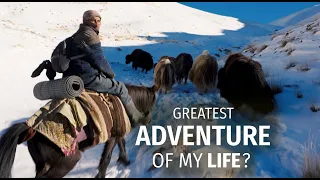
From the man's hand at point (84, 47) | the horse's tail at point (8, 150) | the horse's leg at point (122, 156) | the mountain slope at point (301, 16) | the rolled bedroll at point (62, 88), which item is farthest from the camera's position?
the mountain slope at point (301, 16)

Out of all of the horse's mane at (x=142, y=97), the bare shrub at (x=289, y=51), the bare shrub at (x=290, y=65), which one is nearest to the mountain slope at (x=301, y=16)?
the bare shrub at (x=289, y=51)

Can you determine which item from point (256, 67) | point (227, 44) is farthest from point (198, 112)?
point (227, 44)

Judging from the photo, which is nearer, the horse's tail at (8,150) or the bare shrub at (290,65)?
the horse's tail at (8,150)

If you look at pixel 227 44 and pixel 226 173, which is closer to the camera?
pixel 226 173

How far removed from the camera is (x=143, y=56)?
460 inches

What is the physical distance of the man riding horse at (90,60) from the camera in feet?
10.2

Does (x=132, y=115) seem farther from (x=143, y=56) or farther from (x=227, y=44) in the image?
(x=227, y=44)

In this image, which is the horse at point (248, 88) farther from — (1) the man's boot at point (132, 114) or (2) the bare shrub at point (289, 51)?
(2) the bare shrub at point (289, 51)

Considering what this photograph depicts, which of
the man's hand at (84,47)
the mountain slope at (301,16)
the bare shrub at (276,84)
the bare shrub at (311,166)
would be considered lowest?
the bare shrub at (311,166)

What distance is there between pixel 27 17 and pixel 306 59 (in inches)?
1247

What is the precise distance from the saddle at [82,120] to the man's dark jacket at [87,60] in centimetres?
23

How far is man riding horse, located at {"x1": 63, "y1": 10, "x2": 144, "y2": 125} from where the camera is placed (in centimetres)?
310

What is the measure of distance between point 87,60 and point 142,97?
1301mm

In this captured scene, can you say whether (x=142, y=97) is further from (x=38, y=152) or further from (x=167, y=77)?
(x=167, y=77)
